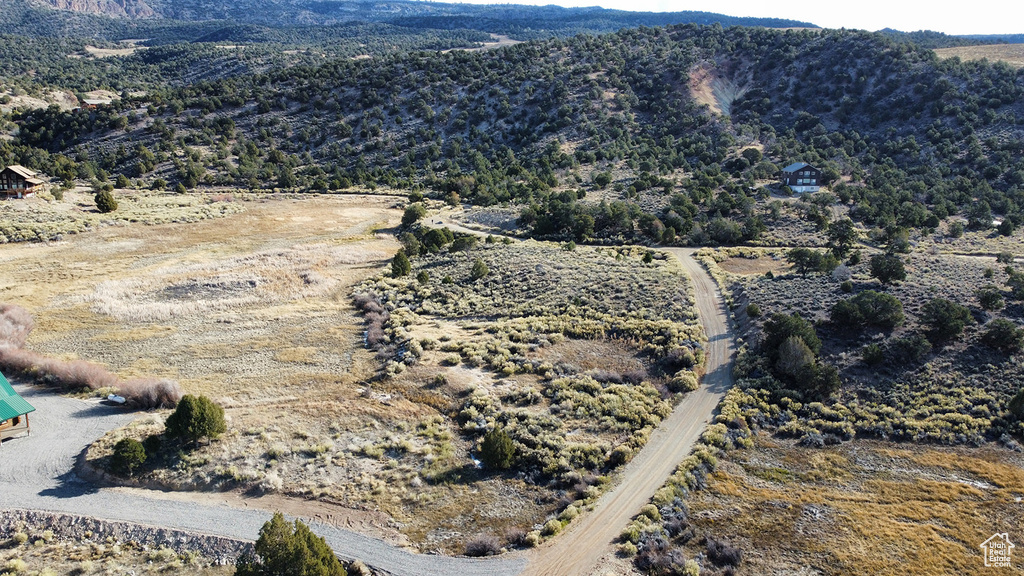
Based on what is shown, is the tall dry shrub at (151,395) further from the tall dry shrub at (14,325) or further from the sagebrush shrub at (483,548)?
the sagebrush shrub at (483,548)

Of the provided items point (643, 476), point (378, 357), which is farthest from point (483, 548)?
point (378, 357)

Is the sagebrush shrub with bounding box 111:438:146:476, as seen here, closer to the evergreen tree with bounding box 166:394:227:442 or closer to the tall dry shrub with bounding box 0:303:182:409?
the evergreen tree with bounding box 166:394:227:442

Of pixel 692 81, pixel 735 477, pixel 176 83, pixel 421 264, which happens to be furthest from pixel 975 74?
pixel 176 83

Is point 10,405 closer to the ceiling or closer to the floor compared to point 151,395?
closer to the ceiling

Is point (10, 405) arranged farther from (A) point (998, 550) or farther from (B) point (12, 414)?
(A) point (998, 550)

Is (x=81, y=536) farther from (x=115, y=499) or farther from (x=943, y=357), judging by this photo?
(x=943, y=357)

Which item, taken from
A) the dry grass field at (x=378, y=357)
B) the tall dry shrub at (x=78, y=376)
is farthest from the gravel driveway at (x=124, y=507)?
the tall dry shrub at (x=78, y=376)
